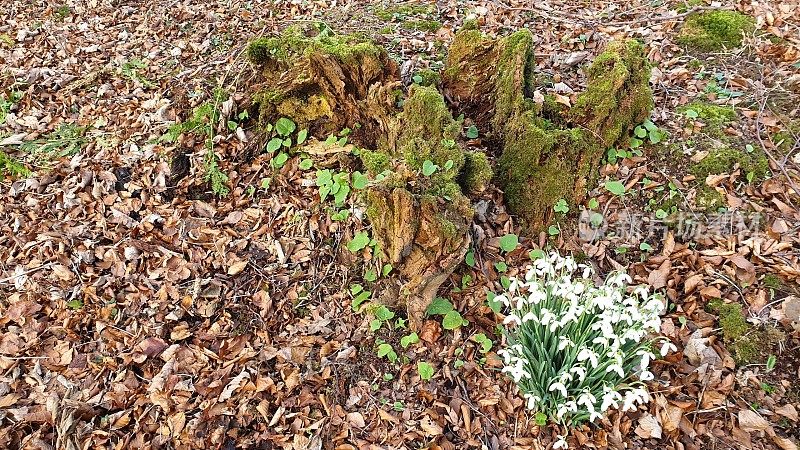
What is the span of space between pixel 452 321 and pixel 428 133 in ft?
3.90

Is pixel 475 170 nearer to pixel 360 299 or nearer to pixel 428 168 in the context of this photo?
pixel 428 168

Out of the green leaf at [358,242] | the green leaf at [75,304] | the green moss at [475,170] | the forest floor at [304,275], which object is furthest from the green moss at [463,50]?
the green leaf at [75,304]

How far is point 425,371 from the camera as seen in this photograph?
3.14m

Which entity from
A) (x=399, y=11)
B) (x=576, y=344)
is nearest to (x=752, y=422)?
(x=576, y=344)

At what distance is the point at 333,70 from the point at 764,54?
367 cm

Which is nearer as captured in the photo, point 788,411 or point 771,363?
point 788,411

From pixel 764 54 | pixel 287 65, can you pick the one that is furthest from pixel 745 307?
pixel 287 65

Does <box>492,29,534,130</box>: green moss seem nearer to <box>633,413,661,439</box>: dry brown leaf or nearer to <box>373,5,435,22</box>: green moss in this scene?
<box>373,5,435,22</box>: green moss

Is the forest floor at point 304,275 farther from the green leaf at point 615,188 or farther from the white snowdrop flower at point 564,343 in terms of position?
the white snowdrop flower at point 564,343

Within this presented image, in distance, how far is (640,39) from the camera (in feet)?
16.1

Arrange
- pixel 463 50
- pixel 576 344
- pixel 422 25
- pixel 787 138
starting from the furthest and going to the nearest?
pixel 422 25
pixel 463 50
pixel 787 138
pixel 576 344

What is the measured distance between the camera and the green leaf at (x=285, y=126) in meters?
4.12

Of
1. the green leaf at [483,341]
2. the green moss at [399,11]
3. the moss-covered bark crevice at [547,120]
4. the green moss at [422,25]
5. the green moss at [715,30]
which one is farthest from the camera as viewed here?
the green moss at [399,11]

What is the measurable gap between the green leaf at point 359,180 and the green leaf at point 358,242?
0.34 meters
